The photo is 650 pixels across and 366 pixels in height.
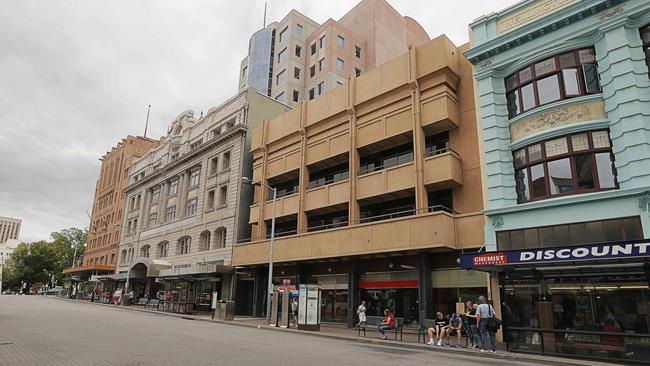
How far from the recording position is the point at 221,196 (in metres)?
39.9

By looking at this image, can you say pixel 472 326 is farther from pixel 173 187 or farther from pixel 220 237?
pixel 173 187

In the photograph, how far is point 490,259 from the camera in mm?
16094

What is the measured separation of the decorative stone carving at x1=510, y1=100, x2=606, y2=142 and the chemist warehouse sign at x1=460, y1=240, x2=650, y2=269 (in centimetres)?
635

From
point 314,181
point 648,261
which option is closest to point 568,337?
point 648,261

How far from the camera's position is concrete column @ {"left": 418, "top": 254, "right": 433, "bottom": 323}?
70.5ft

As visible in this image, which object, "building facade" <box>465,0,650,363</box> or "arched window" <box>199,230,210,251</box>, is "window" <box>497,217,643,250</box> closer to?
"building facade" <box>465,0,650,363</box>

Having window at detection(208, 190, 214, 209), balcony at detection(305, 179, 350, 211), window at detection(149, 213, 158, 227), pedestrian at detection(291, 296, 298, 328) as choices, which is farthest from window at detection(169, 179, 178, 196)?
pedestrian at detection(291, 296, 298, 328)

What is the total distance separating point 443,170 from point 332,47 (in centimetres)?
3569

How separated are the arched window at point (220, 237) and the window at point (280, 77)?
86.4 feet

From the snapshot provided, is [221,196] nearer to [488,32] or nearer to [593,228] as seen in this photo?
[488,32]

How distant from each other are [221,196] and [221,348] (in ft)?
90.4

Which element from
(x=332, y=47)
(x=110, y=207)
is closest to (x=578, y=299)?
(x=332, y=47)

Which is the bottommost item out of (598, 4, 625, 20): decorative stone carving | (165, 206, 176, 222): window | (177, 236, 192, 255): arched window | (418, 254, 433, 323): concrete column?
(418, 254, 433, 323): concrete column

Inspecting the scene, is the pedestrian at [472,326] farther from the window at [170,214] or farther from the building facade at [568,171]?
the window at [170,214]
